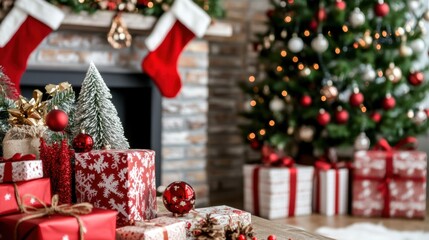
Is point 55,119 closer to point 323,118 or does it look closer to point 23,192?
point 23,192

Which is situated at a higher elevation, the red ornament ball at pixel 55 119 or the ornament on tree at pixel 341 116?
the ornament on tree at pixel 341 116

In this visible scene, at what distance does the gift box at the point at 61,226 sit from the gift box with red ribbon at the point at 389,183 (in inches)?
105

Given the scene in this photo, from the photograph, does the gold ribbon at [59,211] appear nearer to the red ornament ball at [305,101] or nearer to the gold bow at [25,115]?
the gold bow at [25,115]

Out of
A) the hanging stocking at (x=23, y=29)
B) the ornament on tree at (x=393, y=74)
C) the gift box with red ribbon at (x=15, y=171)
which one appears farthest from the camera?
the ornament on tree at (x=393, y=74)

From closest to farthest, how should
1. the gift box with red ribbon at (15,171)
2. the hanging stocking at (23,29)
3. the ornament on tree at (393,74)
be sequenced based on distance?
the gift box with red ribbon at (15,171), the hanging stocking at (23,29), the ornament on tree at (393,74)

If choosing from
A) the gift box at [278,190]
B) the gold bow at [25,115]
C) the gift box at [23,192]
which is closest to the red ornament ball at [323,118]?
the gift box at [278,190]

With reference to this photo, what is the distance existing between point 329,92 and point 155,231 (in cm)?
257

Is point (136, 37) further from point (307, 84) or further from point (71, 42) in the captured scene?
point (307, 84)

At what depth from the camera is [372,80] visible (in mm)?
3682

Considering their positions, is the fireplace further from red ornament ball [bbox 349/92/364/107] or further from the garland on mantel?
red ornament ball [bbox 349/92/364/107]

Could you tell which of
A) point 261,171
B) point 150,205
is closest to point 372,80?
point 261,171

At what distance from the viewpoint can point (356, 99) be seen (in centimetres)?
355

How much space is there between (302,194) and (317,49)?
0.87 meters

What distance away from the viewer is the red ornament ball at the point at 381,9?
3605mm
